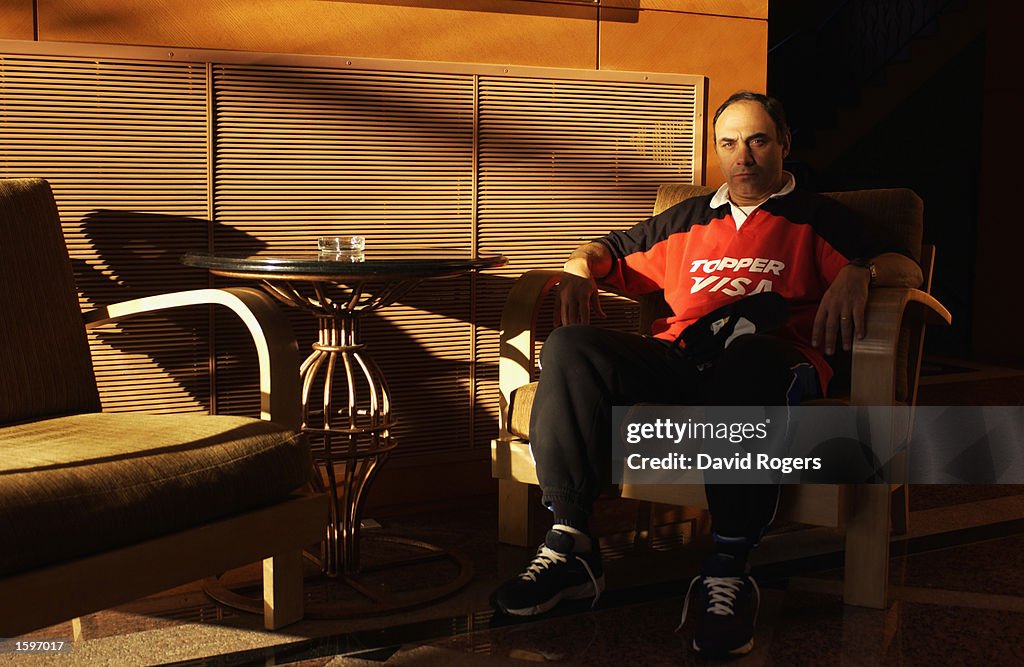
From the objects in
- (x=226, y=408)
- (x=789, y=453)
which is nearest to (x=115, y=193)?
(x=226, y=408)

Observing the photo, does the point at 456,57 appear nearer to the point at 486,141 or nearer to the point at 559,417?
the point at 486,141

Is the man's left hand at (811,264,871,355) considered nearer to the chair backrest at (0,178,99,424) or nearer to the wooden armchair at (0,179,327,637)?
the wooden armchair at (0,179,327,637)

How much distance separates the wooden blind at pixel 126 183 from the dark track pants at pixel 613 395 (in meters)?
1.03

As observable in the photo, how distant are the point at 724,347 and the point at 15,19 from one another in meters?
1.77

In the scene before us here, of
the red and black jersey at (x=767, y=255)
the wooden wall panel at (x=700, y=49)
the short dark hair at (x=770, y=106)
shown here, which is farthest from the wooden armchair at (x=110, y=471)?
the wooden wall panel at (x=700, y=49)

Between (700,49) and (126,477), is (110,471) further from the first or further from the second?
(700,49)

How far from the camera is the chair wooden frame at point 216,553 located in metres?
1.53

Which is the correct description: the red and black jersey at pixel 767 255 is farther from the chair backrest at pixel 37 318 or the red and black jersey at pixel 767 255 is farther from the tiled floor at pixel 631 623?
A: the chair backrest at pixel 37 318

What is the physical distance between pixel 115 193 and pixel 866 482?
1850 mm

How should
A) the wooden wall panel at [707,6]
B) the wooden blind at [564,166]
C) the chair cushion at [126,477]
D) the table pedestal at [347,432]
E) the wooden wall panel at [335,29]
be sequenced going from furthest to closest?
the wooden wall panel at [707,6] < the wooden blind at [564,166] < the wooden wall panel at [335,29] < the table pedestal at [347,432] < the chair cushion at [126,477]

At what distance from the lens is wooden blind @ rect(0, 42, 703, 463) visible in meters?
2.61

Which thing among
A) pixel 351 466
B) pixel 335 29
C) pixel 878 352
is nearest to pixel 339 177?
pixel 335 29

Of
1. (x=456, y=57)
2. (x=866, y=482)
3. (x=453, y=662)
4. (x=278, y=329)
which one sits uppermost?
(x=456, y=57)

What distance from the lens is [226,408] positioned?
2.80 m
